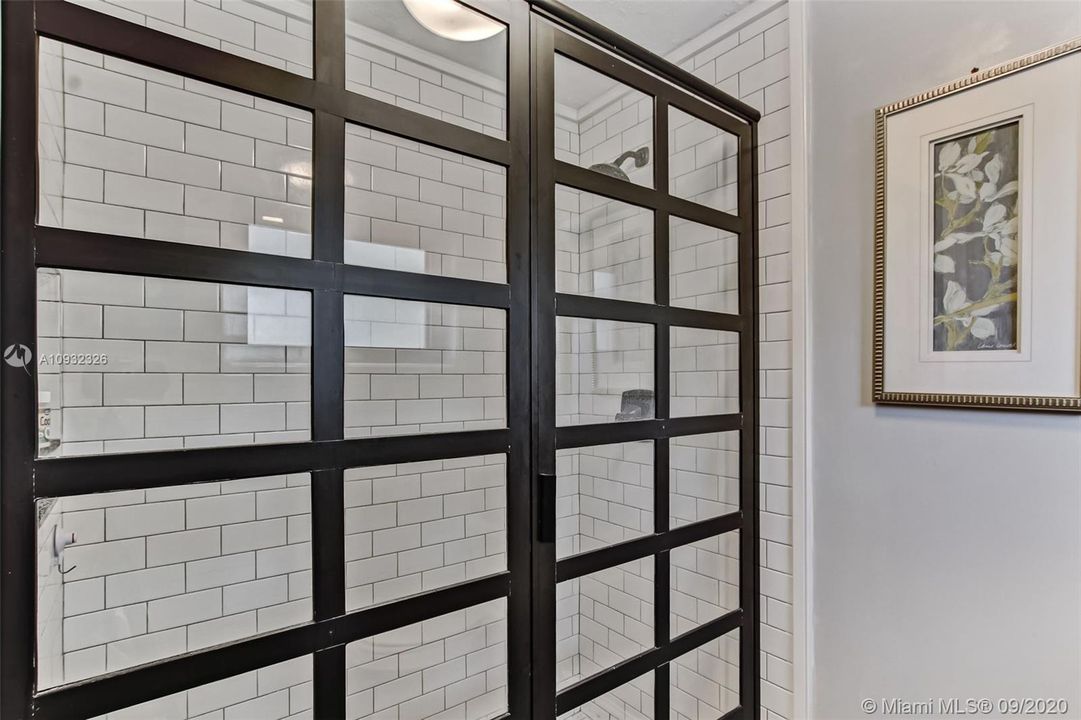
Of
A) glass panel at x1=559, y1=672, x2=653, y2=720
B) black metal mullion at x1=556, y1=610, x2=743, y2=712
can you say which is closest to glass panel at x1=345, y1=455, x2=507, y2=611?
black metal mullion at x1=556, y1=610, x2=743, y2=712

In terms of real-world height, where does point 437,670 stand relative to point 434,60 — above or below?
below

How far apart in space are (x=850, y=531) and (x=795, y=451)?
24 centimetres

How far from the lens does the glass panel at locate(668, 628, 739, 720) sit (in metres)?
1.32

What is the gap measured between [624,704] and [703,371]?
2.95 ft

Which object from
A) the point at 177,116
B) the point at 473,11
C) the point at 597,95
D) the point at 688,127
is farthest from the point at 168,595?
the point at 688,127

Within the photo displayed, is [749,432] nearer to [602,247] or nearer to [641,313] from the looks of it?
[641,313]

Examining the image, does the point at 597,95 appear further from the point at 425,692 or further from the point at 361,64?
the point at 425,692

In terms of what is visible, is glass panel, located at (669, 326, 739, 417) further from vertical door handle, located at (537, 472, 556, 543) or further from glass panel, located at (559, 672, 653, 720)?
glass panel, located at (559, 672, 653, 720)

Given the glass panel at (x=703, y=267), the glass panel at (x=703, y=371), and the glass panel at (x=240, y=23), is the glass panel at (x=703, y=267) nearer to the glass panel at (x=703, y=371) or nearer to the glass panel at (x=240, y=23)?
the glass panel at (x=703, y=371)

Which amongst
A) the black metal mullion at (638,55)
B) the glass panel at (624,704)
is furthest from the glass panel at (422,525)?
the black metal mullion at (638,55)

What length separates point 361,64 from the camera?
2.87ft

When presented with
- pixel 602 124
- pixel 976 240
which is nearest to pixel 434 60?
pixel 602 124

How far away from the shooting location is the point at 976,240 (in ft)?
3.59

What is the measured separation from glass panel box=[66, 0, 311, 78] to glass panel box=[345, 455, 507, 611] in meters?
0.73
